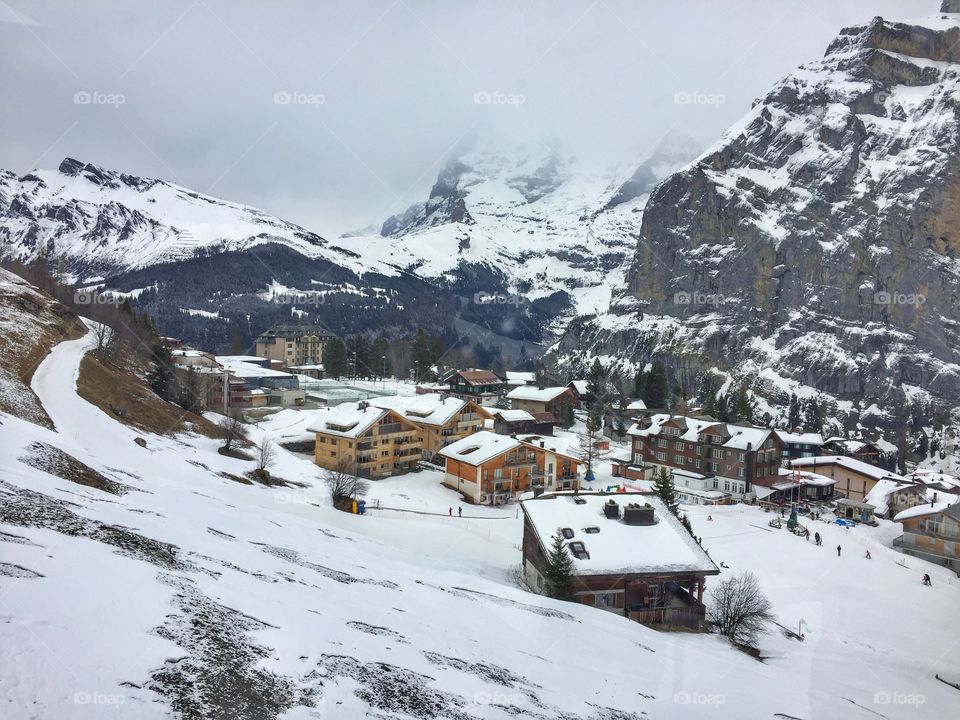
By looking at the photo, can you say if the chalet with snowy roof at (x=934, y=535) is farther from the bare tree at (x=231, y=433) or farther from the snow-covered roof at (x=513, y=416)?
the bare tree at (x=231, y=433)

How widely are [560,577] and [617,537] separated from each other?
5440 millimetres

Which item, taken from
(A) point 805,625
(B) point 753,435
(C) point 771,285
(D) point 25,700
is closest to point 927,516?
(B) point 753,435

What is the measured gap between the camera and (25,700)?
329 inches

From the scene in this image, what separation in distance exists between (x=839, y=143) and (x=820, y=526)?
169 meters

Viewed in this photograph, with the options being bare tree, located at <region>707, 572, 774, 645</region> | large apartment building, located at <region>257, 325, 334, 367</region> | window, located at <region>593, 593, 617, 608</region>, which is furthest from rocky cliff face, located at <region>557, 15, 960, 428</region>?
window, located at <region>593, 593, 617, 608</region>

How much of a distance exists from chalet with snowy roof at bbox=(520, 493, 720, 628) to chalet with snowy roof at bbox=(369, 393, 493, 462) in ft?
104

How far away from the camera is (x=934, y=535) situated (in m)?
53.8

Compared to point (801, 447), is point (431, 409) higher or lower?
higher

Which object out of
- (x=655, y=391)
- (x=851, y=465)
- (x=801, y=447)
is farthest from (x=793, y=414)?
(x=851, y=465)

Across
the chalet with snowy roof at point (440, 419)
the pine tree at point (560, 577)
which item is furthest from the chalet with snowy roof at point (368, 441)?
the pine tree at point (560, 577)

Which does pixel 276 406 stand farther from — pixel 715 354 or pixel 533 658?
pixel 715 354

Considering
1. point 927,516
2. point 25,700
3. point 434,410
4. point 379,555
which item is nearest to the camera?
point 25,700

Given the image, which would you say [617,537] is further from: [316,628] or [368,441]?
[368,441]

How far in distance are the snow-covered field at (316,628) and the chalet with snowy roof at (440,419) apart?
26.5 metres
